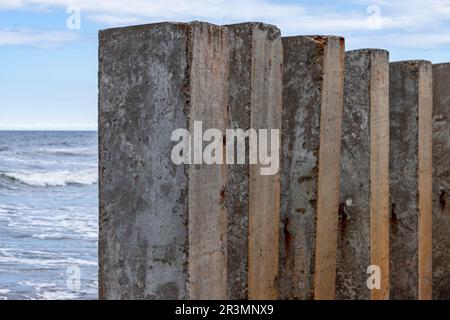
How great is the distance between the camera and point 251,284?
3.04 metres

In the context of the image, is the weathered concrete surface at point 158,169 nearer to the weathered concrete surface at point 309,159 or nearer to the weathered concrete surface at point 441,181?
the weathered concrete surface at point 309,159

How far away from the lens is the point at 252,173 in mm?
2951

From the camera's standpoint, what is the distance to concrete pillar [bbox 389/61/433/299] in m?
4.24

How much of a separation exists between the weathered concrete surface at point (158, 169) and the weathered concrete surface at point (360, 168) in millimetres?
1185

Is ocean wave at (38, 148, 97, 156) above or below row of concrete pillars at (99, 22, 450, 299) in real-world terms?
below

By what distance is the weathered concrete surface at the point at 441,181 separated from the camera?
468cm

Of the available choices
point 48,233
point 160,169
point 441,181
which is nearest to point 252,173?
point 160,169

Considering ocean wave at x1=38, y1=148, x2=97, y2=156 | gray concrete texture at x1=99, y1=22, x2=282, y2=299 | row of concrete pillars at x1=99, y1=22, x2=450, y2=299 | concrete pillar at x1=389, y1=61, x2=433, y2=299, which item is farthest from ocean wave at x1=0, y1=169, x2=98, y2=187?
gray concrete texture at x1=99, y1=22, x2=282, y2=299

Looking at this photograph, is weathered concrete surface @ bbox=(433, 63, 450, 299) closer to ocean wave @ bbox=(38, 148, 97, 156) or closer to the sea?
the sea

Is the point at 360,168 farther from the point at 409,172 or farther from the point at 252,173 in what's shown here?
the point at 252,173
